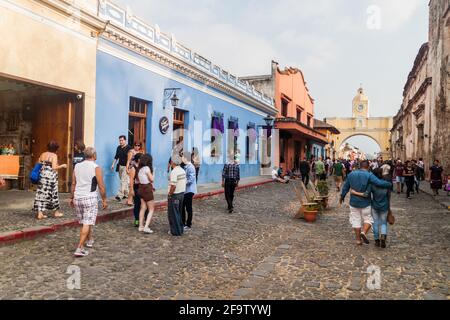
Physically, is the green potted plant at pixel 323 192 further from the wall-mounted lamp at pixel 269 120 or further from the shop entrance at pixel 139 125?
the wall-mounted lamp at pixel 269 120

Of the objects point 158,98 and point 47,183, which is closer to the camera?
point 47,183

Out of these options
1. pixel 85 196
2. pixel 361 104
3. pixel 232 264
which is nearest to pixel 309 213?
pixel 232 264

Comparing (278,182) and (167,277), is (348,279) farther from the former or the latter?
(278,182)

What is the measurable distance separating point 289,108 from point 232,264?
79.0ft

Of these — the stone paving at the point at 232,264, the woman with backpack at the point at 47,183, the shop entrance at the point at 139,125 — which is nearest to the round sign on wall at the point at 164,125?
the shop entrance at the point at 139,125

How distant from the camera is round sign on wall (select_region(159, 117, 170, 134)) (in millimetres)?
12122


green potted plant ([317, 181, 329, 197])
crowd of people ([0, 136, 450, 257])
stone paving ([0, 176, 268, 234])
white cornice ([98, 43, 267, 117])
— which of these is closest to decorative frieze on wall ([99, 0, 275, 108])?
white cornice ([98, 43, 267, 117])

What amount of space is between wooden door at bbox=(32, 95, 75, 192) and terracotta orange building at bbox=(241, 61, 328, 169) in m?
15.4

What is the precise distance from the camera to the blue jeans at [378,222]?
5891 mm

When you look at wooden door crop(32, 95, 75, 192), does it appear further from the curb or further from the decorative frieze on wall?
the curb

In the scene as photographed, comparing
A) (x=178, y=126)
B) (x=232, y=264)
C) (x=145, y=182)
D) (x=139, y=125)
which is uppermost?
(x=178, y=126)

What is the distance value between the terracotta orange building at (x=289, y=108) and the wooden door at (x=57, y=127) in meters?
15.4

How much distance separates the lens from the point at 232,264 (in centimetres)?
486

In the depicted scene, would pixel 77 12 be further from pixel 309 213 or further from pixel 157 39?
pixel 309 213
